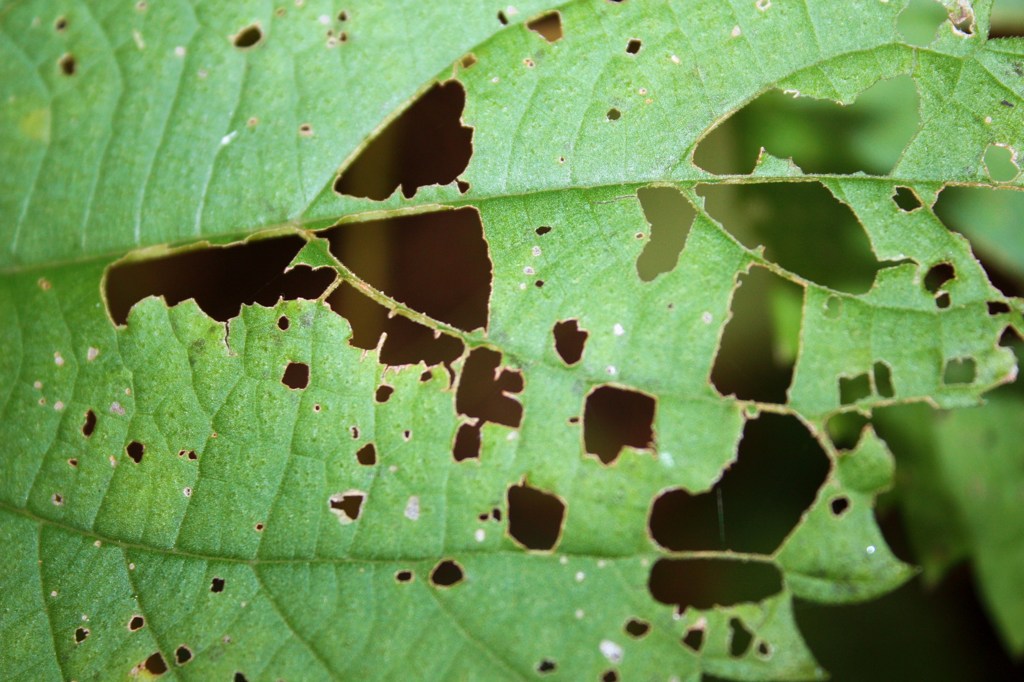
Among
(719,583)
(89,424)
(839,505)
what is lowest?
(719,583)

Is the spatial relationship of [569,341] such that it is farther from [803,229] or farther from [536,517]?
[803,229]

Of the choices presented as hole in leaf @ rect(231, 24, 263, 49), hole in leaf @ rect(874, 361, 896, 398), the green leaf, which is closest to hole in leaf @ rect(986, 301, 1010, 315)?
the green leaf

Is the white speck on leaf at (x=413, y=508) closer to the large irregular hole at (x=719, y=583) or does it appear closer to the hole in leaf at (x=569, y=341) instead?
the hole in leaf at (x=569, y=341)

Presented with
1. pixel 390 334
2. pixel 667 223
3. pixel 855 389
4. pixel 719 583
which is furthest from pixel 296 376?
pixel 719 583

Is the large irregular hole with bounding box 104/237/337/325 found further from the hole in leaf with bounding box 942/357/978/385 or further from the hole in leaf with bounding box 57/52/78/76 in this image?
the hole in leaf with bounding box 942/357/978/385

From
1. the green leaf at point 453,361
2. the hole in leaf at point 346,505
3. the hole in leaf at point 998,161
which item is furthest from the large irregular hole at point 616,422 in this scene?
the hole in leaf at point 998,161

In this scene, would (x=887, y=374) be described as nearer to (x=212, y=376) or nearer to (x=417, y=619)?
(x=417, y=619)
